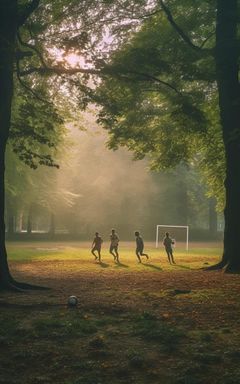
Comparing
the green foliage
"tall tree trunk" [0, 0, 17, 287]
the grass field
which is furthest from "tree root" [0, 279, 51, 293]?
the green foliage

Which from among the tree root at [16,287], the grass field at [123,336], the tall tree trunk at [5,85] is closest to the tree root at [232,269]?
the grass field at [123,336]

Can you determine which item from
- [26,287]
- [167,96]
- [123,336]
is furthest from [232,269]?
[123,336]

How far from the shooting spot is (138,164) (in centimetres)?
6275

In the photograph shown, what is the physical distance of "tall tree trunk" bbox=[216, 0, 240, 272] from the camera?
18.4 m

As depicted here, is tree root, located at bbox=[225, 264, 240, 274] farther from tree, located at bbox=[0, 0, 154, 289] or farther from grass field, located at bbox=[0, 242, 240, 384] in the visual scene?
tree, located at bbox=[0, 0, 154, 289]

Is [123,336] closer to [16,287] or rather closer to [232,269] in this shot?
[16,287]

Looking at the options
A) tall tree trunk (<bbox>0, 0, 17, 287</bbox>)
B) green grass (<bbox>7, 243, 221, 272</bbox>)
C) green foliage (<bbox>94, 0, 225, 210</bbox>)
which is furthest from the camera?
green grass (<bbox>7, 243, 221, 272</bbox>)

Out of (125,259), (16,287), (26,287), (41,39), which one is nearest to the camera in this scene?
(16,287)

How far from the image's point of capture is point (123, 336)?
7902mm

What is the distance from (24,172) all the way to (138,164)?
78.0 feet

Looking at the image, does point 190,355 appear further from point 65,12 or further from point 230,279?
point 65,12

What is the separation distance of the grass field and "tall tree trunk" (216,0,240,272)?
535cm

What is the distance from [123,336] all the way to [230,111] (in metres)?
13.5

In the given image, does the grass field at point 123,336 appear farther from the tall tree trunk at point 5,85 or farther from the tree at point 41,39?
the tree at point 41,39
